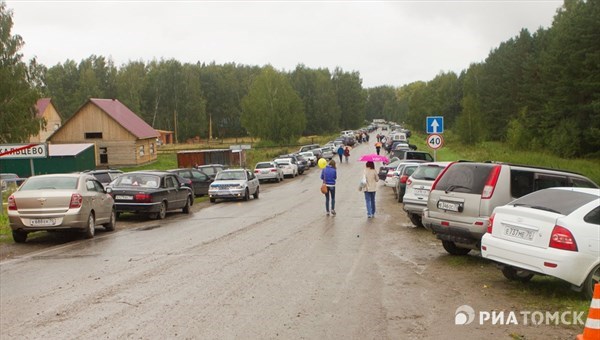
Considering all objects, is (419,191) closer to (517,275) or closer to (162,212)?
(517,275)

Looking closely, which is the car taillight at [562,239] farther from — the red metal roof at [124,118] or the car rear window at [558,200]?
the red metal roof at [124,118]

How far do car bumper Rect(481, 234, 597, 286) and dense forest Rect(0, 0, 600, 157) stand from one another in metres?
40.7

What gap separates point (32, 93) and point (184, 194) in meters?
33.5

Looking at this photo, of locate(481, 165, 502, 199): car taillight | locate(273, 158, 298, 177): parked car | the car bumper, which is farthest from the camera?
locate(273, 158, 298, 177): parked car

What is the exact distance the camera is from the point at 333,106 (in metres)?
131

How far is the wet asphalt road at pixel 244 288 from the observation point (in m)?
6.36

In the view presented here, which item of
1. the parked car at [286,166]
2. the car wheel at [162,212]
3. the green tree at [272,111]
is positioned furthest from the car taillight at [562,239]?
the green tree at [272,111]

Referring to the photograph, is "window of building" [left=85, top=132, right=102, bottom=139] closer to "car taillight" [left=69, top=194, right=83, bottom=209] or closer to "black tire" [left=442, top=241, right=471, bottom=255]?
"car taillight" [left=69, top=194, right=83, bottom=209]

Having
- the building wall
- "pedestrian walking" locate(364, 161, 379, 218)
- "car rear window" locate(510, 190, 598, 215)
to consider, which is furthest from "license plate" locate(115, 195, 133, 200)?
the building wall

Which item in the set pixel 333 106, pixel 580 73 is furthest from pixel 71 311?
pixel 333 106

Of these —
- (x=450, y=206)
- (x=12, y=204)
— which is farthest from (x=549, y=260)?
(x=12, y=204)

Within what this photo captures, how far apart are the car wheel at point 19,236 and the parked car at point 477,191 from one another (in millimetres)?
9789

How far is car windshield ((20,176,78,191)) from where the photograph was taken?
14.1 metres

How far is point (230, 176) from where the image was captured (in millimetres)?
27859
